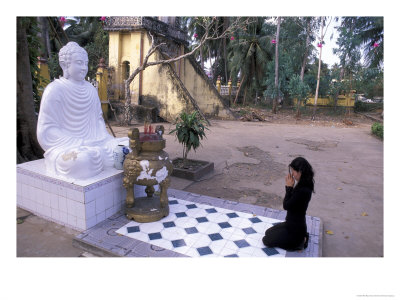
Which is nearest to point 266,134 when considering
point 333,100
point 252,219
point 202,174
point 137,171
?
point 202,174

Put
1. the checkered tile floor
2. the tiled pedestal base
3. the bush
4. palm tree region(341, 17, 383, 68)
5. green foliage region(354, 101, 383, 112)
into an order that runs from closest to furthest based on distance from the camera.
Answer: the checkered tile floor < the tiled pedestal base < the bush < palm tree region(341, 17, 383, 68) < green foliage region(354, 101, 383, 112)

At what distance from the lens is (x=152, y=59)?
13406mm

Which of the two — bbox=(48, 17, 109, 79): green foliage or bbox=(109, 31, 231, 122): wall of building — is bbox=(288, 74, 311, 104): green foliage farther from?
bbox=(48, 17, 109, 79): green foliage

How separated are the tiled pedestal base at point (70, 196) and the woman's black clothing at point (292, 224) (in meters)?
1.90

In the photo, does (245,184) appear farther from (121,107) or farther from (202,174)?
(121,107)

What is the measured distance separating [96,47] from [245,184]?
49.7 feet

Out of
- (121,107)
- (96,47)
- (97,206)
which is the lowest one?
(97,206)

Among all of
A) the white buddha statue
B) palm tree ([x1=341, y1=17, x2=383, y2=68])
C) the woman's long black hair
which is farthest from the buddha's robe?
palm tree ([x1=341, y1=17, x2=383, y2=68])

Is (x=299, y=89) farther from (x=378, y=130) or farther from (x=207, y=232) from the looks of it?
(x=207, y=232)

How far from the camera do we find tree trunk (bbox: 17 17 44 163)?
4.83 meters

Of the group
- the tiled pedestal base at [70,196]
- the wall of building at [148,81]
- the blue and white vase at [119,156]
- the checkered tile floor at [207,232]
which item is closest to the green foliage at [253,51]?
the wall of building at [148,81]

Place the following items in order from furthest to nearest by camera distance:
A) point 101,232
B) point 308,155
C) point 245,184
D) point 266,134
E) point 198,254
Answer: point 266,134
point 308,155
point 245,184
point 101,232
point 198,254

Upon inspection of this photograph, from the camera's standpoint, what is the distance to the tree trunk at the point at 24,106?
15.8 feet

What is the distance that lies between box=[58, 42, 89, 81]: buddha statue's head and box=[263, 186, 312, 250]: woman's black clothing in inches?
113
